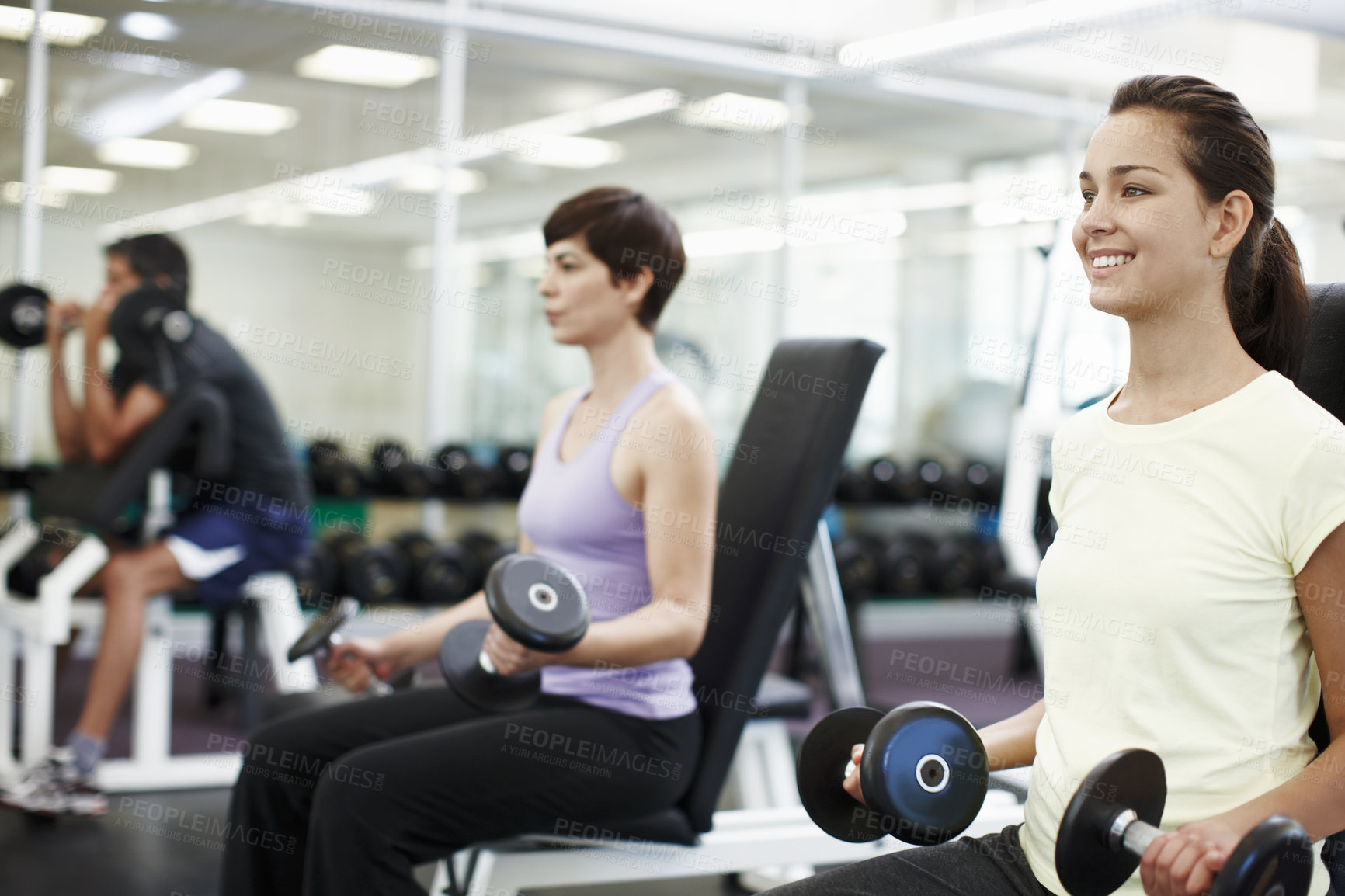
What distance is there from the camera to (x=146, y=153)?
14.5ft

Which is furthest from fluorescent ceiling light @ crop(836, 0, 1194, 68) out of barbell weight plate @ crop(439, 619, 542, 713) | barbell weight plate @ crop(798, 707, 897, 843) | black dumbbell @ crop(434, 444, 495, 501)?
barbell weight plate @ crop(798, 707, 897, 843)

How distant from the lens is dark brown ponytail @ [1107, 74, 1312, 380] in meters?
0.98

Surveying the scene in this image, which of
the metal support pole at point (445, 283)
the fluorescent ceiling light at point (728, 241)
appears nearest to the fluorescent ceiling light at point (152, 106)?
the metal support pole at point (445, 283)

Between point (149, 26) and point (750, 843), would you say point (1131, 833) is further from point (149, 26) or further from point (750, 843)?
point (149, 26)

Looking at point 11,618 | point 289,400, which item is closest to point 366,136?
point 289,400

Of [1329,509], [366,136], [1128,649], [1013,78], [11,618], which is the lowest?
[11,618]

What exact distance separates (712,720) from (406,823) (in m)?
0.45

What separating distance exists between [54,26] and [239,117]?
2.17 feet

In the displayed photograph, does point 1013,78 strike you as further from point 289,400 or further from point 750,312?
point 289,400

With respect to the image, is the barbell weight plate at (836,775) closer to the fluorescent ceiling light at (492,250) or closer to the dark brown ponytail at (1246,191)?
the dark brown ponytail at (1246,191)

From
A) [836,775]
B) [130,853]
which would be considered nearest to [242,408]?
[130,853]

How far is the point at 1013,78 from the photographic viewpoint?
563cm

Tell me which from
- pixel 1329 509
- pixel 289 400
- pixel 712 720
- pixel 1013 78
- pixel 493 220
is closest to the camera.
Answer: pixel 1329 509

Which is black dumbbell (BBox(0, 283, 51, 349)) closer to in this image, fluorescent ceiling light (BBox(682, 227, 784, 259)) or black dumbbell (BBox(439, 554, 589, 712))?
black dumbbell (BBox(439, 554, 589, 712))
